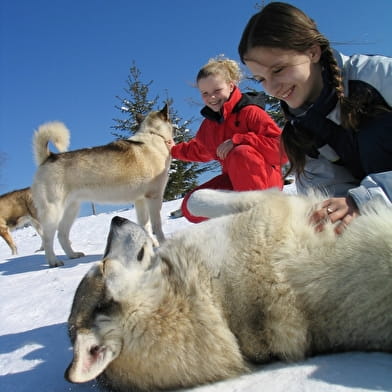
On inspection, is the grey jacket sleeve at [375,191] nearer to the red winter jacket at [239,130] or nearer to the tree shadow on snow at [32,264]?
the red winter jacket at [239,130]

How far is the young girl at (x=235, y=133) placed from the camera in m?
3.57

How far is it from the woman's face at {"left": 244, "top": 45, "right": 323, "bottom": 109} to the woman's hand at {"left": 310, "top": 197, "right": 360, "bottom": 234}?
86 centimetres

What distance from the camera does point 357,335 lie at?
4.61ft

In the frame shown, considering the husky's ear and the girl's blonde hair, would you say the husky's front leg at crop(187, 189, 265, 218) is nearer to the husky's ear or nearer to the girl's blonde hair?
the husky's ear

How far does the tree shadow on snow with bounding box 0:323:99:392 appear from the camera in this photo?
5.26 feet

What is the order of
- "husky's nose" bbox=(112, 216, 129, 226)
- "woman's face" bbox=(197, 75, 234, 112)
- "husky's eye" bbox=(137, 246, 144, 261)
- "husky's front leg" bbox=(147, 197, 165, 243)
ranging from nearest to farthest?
"husky's eye" bbox=(137, 246, 144, 261)
"husky's nose" bbox=(112, 216, 129, 226)
"woman's face" bbox=(197, 75, 234, 112)
"husky's front leg" bbox=(147, 197, 165, 243)

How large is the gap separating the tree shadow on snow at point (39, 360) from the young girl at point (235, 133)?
1.69 metres

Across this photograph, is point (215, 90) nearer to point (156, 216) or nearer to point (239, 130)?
point (239, 130)

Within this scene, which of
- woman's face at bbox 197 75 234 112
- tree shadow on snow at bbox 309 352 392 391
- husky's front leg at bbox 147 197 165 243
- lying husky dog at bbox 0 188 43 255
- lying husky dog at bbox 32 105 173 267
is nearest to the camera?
tree shadow on snow at bbox 309 352 392 391

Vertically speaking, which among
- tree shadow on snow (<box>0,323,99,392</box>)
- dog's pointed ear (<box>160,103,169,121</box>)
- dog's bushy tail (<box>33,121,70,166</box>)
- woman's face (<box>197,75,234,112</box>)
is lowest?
tree shadow on snow (<box>0,323,99,392</box>)

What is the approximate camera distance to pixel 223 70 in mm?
3912

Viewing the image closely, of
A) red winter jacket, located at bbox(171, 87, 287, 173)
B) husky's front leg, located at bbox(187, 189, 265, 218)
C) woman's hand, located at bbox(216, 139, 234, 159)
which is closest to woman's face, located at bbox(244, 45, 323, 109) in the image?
husky's front leg, located at bbox(187, 189, 265, 218)

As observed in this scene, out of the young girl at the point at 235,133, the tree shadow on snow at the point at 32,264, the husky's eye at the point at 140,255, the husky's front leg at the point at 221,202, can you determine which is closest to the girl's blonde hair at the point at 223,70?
the young girl at the point at 235,133

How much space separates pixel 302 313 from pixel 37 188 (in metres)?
5.47
